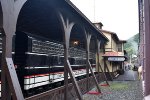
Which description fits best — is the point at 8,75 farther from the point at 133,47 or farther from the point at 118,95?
the point at 133,47

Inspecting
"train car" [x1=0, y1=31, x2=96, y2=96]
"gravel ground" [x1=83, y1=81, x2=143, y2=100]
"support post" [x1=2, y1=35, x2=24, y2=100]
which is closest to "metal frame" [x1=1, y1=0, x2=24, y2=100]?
"support post" [x1=2, y1=35, x2=24, y2=100]

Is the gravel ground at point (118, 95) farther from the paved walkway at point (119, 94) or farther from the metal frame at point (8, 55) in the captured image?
the metal frame at point (8, 55)

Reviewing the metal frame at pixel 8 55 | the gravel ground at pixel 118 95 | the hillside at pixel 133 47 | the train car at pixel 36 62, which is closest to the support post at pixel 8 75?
the metal frame at pixel 8 55

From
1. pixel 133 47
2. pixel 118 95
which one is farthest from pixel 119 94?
pixel 133 47

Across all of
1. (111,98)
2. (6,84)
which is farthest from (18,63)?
(111,98)

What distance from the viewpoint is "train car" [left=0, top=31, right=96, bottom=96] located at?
10688 mm

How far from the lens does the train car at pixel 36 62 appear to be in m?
10.7

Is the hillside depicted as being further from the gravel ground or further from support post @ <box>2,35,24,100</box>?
support post @ <box>2,35,24,100</box>

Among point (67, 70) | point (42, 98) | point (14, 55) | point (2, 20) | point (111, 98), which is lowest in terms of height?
point (111, 98)

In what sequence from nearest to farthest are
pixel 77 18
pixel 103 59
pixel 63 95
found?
pixel 63 95 < pixel 77 18 < pixel 103 59

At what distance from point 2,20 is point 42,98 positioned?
4.15 metres

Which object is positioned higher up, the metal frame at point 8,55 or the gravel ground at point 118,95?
the metal frame at point 8,55

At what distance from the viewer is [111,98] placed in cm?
1420

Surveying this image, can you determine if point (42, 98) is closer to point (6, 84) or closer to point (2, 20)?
point (6, 84)
